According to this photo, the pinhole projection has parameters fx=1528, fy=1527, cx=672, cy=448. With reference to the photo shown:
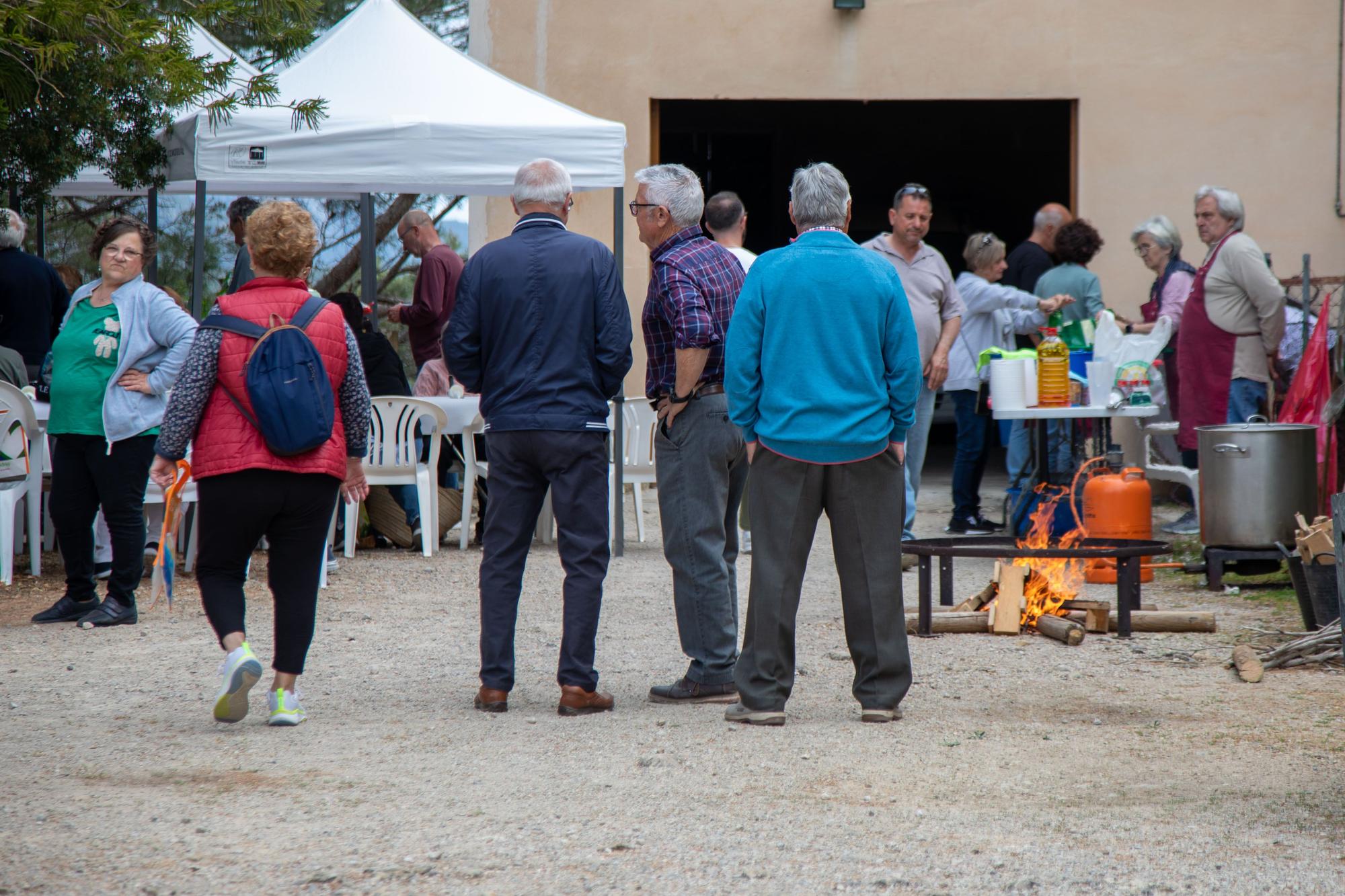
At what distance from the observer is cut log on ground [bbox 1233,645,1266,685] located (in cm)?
547

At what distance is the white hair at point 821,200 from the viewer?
187 inches

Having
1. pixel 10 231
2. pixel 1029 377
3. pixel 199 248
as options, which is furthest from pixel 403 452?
pixel 1029 377

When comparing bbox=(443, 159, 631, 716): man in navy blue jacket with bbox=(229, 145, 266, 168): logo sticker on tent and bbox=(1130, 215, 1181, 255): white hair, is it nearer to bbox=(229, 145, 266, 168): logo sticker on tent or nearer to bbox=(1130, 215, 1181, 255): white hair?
bbox=(229, 145, 266, 168): logo sticker on tent

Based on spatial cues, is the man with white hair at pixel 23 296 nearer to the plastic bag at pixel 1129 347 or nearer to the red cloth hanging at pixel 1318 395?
the plastic bag at pixel 1129 347

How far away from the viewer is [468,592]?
750cm

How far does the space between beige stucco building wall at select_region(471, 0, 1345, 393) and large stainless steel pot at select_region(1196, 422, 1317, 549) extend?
A: 4922 millimetres

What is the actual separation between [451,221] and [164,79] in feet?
37.3

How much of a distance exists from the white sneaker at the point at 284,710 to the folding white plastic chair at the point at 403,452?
12.3ft

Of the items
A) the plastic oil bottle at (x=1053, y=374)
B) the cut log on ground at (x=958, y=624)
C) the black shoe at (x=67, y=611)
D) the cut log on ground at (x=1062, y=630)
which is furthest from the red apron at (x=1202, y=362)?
the black shoe at (x=67, y=611)

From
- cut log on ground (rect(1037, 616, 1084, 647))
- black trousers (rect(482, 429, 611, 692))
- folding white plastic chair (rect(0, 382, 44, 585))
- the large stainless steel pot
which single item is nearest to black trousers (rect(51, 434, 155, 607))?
folding white plastic chair (rect(0, 382, 44, 585))

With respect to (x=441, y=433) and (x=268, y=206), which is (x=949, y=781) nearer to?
(x=268, y=206)

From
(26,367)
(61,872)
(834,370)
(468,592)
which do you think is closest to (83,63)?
(26,367)

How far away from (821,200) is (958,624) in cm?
239

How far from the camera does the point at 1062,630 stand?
20.5 feet
